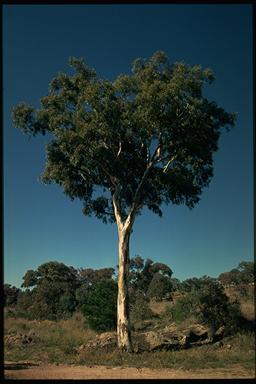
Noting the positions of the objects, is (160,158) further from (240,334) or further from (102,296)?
(102,296)

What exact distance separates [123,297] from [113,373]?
6.75m

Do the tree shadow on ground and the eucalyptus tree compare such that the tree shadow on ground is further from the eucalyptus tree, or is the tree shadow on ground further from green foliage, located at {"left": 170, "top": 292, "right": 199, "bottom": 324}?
green foliage, located at {"left": 170, "top": 292, "right": 199, "bottom": 324}

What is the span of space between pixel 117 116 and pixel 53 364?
11134 millimetres

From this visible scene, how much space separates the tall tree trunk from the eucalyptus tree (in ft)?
0.14

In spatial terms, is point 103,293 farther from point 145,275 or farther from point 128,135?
point 145,275

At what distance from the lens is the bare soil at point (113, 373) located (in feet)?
45.7

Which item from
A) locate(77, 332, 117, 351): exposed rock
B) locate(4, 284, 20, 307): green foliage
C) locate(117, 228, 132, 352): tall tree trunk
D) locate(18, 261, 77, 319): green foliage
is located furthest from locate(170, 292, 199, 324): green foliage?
locate(4, 284, 20, 307): green foliage

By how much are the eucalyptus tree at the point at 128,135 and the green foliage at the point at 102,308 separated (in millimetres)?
7574

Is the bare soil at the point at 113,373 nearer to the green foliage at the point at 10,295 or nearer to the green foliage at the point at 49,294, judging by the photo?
the green foliage at the point at 49,294

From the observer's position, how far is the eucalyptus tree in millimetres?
20969

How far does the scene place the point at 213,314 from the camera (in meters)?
23.9

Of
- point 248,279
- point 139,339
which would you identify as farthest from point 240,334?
point 248,279

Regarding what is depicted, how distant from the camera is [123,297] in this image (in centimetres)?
2156

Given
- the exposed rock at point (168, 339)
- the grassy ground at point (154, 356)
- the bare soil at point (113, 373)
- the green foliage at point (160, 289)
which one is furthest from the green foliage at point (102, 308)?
the green foliage at point (160, 289)
